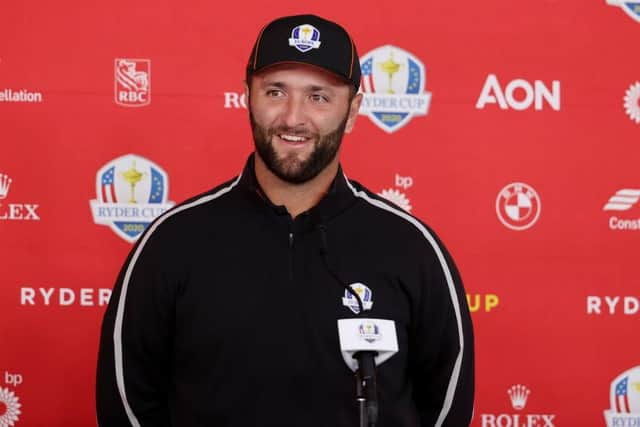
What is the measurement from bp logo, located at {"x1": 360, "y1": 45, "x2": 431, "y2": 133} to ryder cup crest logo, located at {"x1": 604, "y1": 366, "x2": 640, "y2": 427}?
0.84 metres

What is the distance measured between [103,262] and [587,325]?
119cm

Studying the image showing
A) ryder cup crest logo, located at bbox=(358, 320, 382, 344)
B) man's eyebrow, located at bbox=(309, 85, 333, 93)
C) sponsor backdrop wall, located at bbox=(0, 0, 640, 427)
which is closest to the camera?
ryder cup crest logo, located at bbox=(358, 320, 382, 344)

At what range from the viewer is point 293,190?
51.9 inches

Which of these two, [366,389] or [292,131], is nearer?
[366,389]

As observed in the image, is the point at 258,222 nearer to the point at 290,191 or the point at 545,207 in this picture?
the point at 290,191

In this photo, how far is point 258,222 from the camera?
1287 mm

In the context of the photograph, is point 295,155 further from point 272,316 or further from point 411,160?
point 411,160

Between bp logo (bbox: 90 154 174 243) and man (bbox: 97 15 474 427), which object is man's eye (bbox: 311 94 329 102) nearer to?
man (bbox: 97 15 474 427)

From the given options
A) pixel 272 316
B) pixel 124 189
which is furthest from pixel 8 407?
pixel 272 316

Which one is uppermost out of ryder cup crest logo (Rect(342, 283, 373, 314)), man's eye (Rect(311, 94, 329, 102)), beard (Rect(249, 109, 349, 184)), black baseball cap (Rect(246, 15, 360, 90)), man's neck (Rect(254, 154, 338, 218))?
black baseball cap (Rect(246, 15, 360, 90))

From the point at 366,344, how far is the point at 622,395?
118cm

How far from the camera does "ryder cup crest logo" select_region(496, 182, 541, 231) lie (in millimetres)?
2053

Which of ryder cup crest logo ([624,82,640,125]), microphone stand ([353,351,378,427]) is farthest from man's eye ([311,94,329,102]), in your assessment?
ryder cup crest logo ([624,82,640,125])

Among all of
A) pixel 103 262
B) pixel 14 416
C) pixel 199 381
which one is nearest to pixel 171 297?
pixel 199 381
